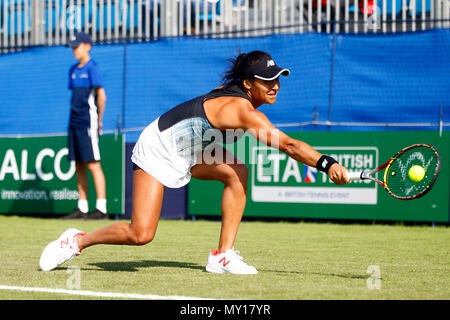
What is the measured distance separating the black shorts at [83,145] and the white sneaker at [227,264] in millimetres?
5607

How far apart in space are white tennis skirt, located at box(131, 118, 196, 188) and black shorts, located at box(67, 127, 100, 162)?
5.47 meters

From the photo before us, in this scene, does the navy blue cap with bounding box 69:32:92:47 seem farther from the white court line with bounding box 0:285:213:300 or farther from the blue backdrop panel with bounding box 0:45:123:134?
the white court line with bounding box 0:285:213:300

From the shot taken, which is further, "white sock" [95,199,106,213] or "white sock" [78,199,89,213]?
"white sock" [78,199,89,213]

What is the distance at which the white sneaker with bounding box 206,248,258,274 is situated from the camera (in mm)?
5430

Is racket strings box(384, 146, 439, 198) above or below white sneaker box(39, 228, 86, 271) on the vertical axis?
above

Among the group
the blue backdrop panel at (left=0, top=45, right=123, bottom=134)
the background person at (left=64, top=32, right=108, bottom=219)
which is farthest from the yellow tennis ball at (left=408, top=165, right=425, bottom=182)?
the blue backdrop panel at (left=0, top=45, right=123, bottom=134)

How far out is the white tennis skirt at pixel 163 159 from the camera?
5.42 metres

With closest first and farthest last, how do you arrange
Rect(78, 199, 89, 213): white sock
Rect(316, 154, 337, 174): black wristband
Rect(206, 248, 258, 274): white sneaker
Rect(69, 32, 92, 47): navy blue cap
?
1. Rect(316, 154, 337, 174): black wristband
2. Rect(206, 248, 258, 274): white sneaker
3. Rect(78, 199, 89, 213): white sock
4. Rect(69, 32, 92, 47): navy blue cap

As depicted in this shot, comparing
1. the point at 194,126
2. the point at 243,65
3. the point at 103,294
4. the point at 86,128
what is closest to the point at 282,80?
the point at 86,128

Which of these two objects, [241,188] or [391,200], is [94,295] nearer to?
[241,188]

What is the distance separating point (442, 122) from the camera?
10.7m

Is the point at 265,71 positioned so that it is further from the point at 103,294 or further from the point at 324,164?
the point at 103,294

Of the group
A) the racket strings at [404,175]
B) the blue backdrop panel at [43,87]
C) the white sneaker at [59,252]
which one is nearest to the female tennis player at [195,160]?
the white sneaker at [59,252]

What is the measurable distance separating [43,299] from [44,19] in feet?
41.5
